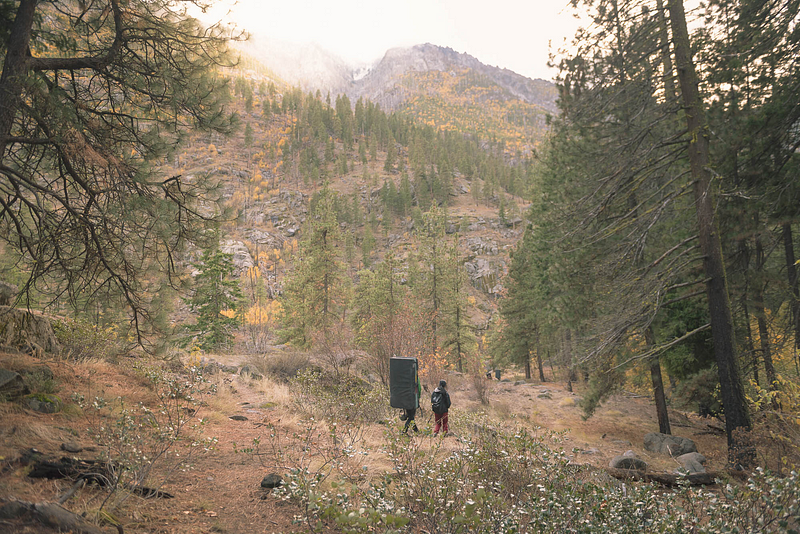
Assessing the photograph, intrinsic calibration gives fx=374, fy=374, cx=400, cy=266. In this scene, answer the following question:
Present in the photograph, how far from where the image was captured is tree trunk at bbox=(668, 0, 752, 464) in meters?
6.52

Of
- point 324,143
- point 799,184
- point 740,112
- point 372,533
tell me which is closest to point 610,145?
point 740,112

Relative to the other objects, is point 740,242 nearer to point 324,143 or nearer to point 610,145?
point 610,145

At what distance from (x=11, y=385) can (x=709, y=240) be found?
451 inches

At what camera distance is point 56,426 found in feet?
16.4

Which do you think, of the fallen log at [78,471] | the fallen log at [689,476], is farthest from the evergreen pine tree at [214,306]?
the fallen log at [689,476]

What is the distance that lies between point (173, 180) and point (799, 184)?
9420 mm

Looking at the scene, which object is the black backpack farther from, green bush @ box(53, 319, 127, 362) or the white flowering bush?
green bush @ box(53, 319, 127, 362)

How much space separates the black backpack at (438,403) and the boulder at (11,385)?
7055 millimetres

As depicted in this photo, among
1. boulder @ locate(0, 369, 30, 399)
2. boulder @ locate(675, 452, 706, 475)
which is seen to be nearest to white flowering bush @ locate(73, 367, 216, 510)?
boulder @ locate(0, 369, 30, 399)

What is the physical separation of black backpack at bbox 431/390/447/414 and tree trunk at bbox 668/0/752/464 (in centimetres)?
518

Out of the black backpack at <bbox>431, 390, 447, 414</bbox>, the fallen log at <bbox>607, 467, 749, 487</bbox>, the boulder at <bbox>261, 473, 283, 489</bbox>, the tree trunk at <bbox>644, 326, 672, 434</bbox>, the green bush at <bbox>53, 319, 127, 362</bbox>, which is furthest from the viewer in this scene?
the tree trunk at <bbox>644, 326, 672, 434</bbox>

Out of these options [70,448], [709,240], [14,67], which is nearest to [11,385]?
[70,448]

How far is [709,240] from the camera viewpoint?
6.91 meters

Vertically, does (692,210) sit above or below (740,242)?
above
